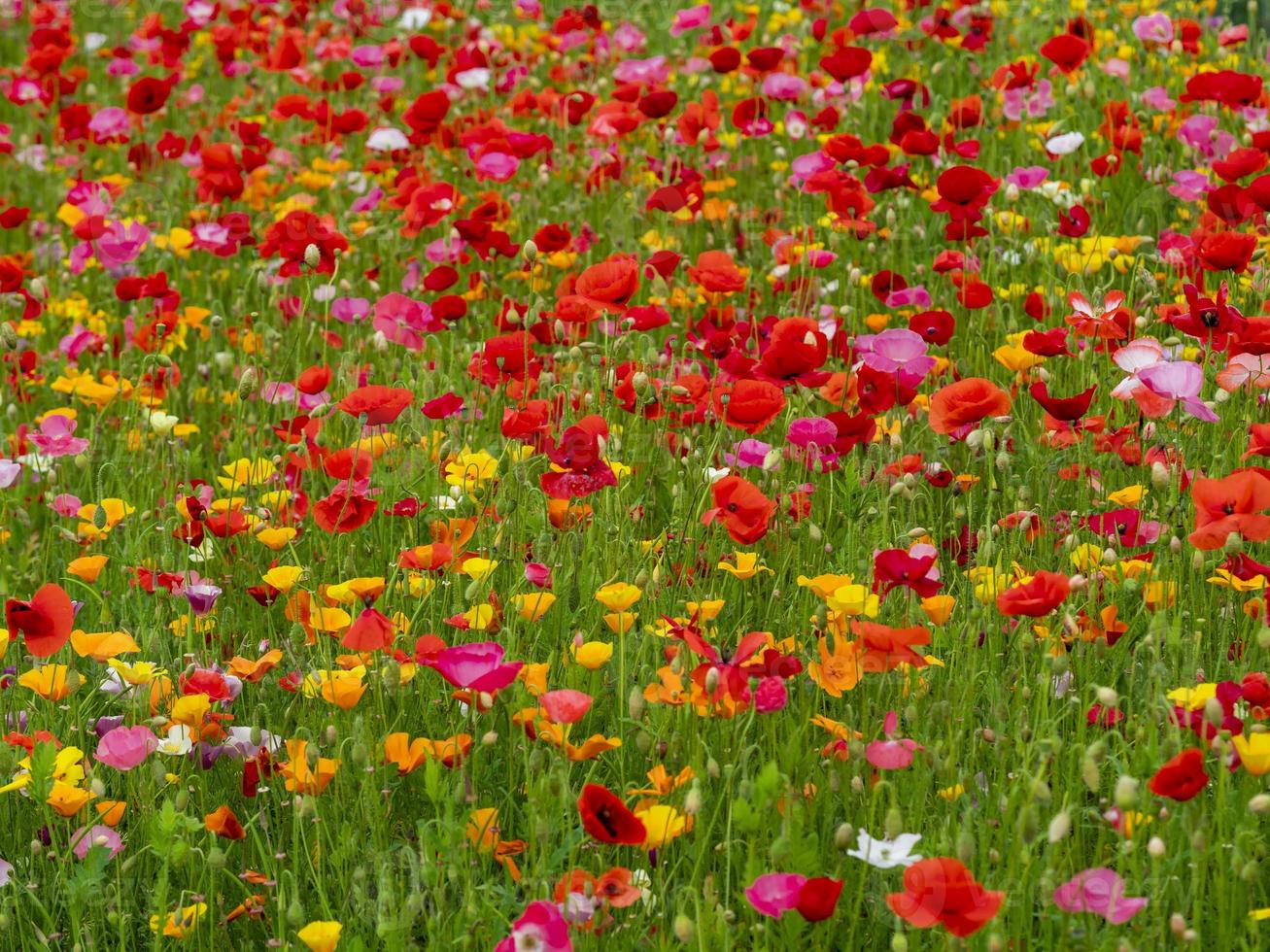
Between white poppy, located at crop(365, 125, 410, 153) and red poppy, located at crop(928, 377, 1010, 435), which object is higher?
red poppy, located at crop(928, 377, 1010, 435)

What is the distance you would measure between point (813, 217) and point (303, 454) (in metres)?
2.12

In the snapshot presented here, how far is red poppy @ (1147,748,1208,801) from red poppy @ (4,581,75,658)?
4.58 ft

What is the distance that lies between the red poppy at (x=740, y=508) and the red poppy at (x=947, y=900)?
32.8 inches

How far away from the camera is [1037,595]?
2.02 m

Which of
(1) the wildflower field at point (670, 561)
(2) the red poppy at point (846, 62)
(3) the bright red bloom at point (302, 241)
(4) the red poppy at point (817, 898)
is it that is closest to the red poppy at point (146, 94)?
(1) the wildflower field at point (670, 561)

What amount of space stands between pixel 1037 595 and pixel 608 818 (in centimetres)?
63

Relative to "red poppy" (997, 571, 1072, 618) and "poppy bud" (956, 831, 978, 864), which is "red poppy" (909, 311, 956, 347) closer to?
"red poppy" (997, 571, 1072, 618)

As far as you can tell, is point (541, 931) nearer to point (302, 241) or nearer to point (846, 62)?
point (302, 241)

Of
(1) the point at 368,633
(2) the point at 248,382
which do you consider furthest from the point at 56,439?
(1) the point at 368,633

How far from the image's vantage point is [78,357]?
4.23m

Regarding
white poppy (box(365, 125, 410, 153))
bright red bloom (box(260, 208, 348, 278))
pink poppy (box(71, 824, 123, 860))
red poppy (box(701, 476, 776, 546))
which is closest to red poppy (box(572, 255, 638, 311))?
red poppy (box(701, 476, 776, 546))

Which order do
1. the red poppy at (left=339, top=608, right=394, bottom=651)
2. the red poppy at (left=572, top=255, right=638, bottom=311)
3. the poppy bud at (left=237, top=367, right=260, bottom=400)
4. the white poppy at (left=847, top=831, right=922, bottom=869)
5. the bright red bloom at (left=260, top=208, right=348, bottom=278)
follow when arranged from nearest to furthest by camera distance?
the white poppy at (left=847, top=831, right=922, bottom=869)
the red poppy at (left=339, top=608, right=394, bottom=651)
the red poppy at (left=572, top=255, right=638, bottom=311)
the poppy bud at (left=237, top=367, right=260, bottom=400)
the bright red bloom at (left=260, top=208, right=348, bottom=278)

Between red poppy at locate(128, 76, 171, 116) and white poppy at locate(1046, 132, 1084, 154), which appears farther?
red poppy at locate(128, 76, 171, 116)

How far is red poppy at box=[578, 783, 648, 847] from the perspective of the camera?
170cm
